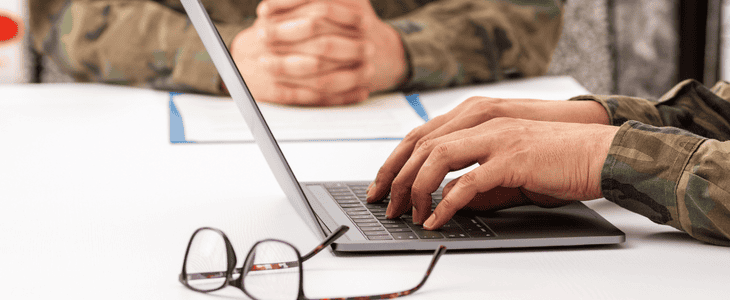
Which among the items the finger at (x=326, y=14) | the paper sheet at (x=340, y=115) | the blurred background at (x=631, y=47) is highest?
the finger at (x=326, y=14)

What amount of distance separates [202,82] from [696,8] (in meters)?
1.00

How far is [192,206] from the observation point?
45cm

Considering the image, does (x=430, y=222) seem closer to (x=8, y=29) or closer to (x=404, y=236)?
(x=404, y=236)

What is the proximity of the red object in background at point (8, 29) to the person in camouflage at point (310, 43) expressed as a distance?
0.03 m

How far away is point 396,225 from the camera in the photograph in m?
0.39

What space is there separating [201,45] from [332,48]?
10.7 inches

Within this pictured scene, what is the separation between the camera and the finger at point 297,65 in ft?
2.77

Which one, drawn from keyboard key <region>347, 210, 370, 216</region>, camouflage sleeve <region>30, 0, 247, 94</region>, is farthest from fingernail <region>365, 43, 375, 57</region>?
keyboard key <region>347, 210, 370, 216</region>

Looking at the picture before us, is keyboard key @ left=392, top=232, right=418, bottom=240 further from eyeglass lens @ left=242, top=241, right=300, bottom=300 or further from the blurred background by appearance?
the blurred background

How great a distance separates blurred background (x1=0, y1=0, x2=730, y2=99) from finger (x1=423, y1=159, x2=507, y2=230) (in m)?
0.98

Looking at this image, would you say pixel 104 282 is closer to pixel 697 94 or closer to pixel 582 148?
pixel 582 148

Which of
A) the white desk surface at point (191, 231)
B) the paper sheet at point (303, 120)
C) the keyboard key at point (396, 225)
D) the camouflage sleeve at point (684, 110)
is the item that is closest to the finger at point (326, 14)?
the paper sheet at point (303, 120)

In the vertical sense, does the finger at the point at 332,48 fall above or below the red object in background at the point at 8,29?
below

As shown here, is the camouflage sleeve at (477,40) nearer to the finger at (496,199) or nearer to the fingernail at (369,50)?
the fingernail at (369,50)
